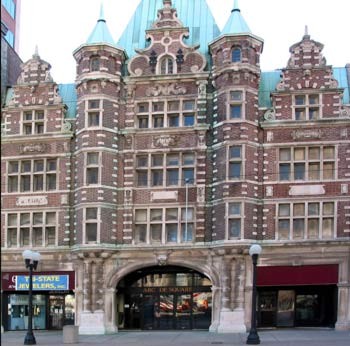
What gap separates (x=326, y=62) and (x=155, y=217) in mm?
12032

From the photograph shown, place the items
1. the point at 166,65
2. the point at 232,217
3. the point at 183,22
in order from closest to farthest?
the point at 232,217
the point at 166,65
the point at 183,22

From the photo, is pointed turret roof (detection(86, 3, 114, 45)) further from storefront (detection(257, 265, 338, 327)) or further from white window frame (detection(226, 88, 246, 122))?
storefront (detection(257, 265, 338, 327))

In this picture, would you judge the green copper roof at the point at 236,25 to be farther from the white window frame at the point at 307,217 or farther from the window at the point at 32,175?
the window at the point at 32,175

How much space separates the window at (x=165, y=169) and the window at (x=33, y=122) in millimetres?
6003

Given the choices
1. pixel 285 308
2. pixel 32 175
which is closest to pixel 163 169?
pixel 32 175

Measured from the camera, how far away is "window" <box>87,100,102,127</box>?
110ft

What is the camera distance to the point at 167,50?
112ft

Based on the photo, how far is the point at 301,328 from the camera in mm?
32375

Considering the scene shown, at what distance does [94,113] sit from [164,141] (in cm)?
397

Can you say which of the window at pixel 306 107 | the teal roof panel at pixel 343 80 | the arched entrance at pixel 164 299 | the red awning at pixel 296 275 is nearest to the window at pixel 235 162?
the window at pixel 306 107

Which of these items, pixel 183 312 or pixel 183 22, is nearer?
pixel 183 312

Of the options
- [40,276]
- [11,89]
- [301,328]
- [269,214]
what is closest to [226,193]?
[269,214]

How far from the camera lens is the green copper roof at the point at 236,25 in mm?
33000

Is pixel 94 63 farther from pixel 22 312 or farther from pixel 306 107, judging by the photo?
pixel 22 312
